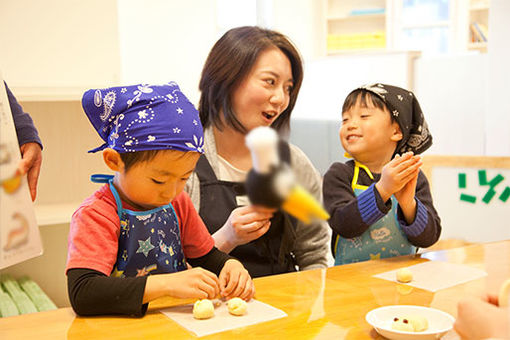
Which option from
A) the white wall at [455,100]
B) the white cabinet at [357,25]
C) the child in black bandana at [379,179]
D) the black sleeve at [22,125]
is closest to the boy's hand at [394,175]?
the child in black bandana at [379,179]

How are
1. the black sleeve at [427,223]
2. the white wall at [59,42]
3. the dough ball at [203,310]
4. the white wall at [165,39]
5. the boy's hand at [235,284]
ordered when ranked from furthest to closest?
the white wall at [165,39] < the white wall at [59,42] < the black sleeve at [427,223] < the boy's hand at [235,284] < the dough ball at [203,310]

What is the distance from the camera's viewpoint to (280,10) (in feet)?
20.7

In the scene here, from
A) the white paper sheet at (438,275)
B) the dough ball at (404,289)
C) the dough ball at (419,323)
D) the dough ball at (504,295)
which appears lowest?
the white paper sheet at (438,275)

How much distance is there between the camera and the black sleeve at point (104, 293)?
885mm

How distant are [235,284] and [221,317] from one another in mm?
119

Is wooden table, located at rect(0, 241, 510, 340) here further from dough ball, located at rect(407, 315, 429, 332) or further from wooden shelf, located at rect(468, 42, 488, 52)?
wooden shelf, located at rect(468, 42, 488, 52)

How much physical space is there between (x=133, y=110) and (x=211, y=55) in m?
0.54

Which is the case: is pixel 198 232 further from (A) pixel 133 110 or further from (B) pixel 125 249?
(A) pixel 133 110

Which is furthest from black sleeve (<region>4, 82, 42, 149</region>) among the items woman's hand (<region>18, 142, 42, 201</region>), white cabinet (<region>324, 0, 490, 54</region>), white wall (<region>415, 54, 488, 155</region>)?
white cabinet (<region>324, 0, 490, 54</region>)

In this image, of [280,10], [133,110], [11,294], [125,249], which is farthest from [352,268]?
[280,10]

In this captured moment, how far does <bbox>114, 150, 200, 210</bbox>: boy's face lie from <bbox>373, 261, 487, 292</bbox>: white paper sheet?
1.86ft

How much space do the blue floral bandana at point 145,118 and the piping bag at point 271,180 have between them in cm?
30

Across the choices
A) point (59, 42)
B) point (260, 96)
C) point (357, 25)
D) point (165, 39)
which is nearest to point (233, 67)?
point (260, 96)

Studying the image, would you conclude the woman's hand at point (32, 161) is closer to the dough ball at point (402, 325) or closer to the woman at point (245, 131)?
the woman at point (245, 131)
